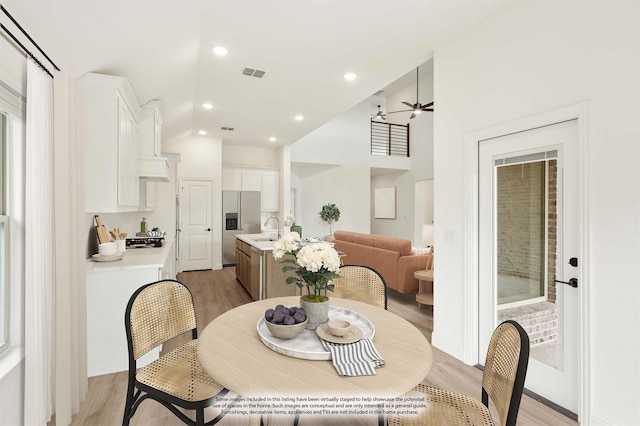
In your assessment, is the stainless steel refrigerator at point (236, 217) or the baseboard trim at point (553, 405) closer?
the baseboard trim at point (553, 405)

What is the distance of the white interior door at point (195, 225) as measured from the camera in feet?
22.1

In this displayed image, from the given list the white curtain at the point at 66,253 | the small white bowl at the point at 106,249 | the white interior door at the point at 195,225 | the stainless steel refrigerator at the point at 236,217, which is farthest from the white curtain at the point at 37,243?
the stainless steel refrigerator at the point at 236,217

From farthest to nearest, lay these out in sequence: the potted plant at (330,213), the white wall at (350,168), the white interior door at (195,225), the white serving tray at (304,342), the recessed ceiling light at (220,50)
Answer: the potted plant at (330,213) < the white wall at (350,168) < the white interior door at (195,225) < the recessed ceiling light at (220,50) < the white serving tray at (304,342)

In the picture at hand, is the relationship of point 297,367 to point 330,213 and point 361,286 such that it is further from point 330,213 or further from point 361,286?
point 330,213

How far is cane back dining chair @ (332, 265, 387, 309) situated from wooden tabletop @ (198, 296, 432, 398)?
60 cm

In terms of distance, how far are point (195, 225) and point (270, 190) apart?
1.83 metres

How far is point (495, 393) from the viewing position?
1.25m

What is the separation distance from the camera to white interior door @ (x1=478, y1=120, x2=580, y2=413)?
6.87 ft

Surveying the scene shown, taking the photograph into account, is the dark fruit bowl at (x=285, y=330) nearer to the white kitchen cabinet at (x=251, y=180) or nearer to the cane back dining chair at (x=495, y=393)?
the cane back dining chair at (x=495, y=393)

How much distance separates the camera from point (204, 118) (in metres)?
5.46

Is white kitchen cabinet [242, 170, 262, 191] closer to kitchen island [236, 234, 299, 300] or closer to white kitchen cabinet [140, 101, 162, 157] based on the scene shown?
kitchen island [236, 234, 299, 300]

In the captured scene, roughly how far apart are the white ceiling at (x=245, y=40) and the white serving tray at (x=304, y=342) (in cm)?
189

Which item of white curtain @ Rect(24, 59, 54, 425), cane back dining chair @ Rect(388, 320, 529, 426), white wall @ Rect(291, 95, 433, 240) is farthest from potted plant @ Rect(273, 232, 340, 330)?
white wall @ Rect(291, 95, 433, 240)

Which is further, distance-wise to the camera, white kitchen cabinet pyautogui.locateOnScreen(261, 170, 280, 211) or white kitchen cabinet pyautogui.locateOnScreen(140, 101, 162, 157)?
white kitchen cabinet pyautogui.locateOnScreen(261, 170, 280, 211)
